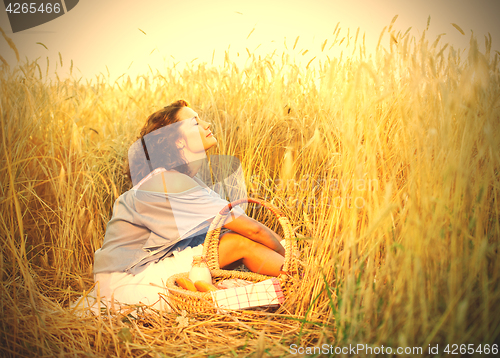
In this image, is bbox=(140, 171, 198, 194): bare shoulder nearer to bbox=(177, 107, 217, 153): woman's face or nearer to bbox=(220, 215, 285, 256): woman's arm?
bbox=(177, 107, 217, 153): woman's face

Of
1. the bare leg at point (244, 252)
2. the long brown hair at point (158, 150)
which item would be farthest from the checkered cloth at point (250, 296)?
the long brown hair at point (158, 150)

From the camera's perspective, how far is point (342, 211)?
94 cm

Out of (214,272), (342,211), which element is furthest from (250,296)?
(342,211)

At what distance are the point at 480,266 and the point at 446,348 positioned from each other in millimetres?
196

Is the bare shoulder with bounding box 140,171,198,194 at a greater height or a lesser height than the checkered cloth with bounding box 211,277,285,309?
greater

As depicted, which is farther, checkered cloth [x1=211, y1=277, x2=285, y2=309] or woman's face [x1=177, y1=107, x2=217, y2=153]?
woman's face [x1=177, y1=107, x2=217, y2=153]

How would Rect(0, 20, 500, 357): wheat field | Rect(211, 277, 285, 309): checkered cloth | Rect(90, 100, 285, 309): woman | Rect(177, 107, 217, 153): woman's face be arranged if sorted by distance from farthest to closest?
Rect(177, 107, 217, 153): woman's face
Rect(90, 100, 285, 309): woman
Rect(211, 277, 285, 309): checkered cloth
Rect(0, 20, 500, 357): wheat field

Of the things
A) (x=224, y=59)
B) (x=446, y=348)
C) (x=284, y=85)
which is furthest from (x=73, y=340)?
(x=224, y=59)

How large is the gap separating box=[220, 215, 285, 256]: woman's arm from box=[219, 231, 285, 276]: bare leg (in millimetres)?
36

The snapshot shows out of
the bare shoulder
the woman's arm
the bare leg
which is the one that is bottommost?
the bare leg

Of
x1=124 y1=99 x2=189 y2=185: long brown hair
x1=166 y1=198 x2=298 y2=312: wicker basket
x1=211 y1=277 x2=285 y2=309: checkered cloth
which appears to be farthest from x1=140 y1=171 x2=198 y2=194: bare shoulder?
x1=211 y1=277 x2=285 y2=309: checkered cloth

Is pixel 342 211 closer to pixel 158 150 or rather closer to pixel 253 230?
pixel 253 230

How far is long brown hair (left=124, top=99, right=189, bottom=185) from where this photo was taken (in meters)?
1.60

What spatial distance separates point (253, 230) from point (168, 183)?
1.60 feet
